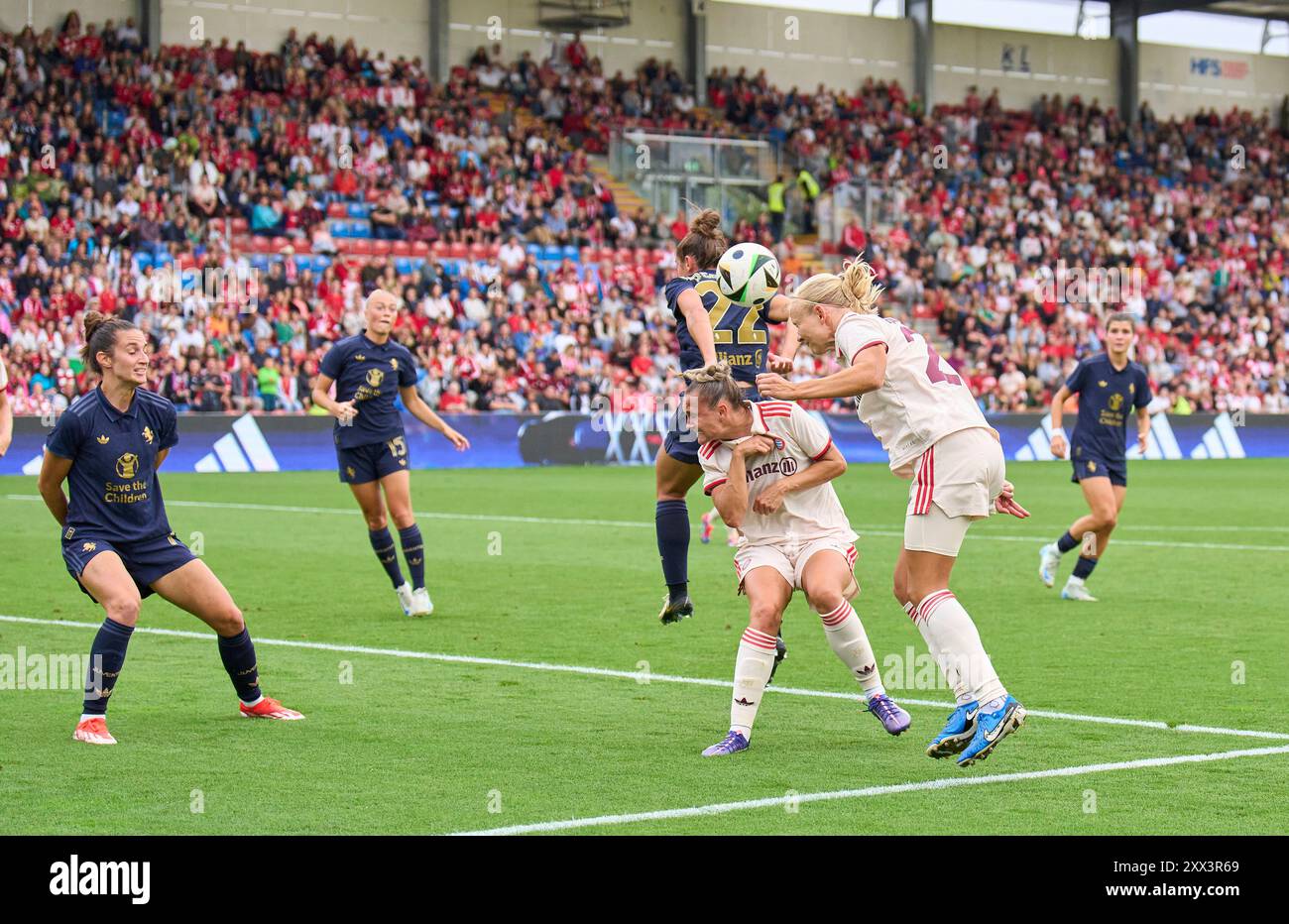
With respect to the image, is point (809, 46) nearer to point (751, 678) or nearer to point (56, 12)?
point (56, 12)

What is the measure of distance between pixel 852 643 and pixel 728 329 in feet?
8.90

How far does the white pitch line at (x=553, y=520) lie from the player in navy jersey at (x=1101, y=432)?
4.05 metres

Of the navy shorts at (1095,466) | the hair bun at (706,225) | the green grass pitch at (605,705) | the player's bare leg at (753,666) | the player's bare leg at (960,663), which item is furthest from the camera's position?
the navy shorts at (1095,466)

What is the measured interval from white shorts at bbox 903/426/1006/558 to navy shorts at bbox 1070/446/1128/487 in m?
6.79

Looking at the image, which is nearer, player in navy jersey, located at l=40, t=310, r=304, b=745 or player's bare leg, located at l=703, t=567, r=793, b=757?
player's bare leg, located at l=703, t=567, r=793, b=757

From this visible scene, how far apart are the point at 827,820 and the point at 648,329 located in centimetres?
2978

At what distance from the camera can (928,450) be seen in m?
7.13

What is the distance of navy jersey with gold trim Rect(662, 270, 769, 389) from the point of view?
32.2 feet

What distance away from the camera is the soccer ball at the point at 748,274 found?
938 centimetres

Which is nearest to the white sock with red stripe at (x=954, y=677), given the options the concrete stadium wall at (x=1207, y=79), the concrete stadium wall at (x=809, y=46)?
the concrete stadium wall at (x=809, y=46)

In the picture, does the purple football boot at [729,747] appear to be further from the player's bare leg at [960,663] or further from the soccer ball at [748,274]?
the soccer ball at [748,274]

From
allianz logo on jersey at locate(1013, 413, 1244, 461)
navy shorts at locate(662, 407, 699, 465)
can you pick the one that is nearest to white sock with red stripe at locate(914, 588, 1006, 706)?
navy shorts at locate(662, 407, 699, 465)

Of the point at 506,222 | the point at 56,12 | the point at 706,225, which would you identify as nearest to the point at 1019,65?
the point at 506,222

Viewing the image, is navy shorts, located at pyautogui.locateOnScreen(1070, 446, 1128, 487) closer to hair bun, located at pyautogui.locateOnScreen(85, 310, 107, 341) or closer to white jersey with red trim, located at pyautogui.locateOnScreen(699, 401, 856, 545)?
white jersey with red trim, located at pyautogui.locateOnScreen(699, 401, 856, 545)
